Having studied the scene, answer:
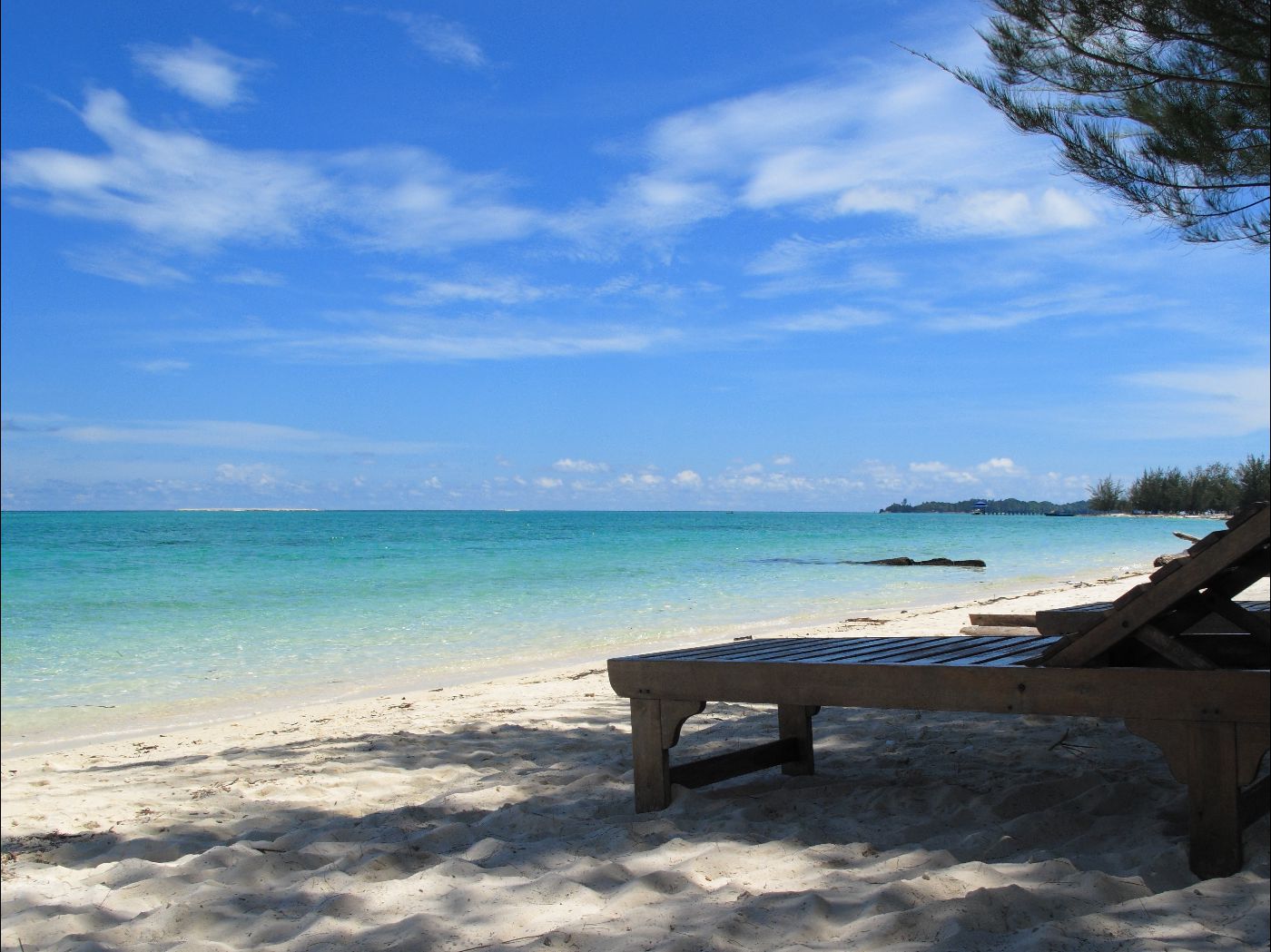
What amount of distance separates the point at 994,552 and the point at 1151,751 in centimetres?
3128

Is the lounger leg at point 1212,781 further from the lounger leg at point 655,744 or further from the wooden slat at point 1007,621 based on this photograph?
the wooden slat at point 1007,621

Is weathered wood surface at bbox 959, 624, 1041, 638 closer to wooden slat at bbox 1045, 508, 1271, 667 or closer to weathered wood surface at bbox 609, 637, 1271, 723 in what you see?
weathered wood surface at bbox 609, 637, 1271, 723

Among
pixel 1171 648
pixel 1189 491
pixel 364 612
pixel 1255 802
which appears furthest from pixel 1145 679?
pixel 1189 491

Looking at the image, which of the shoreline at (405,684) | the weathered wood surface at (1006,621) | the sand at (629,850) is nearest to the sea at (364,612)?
the shoreline at (405,684)

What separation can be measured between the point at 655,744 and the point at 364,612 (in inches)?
508

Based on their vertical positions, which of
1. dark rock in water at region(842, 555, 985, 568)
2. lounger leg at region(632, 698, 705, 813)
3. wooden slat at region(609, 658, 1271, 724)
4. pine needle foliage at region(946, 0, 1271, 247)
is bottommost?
dark rock in water at region(842, 555, 985, 568)

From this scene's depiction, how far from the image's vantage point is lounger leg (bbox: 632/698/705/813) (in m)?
3.43

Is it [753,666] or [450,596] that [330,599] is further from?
[753,666]

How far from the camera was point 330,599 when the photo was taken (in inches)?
696

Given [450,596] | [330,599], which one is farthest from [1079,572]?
[330,599]

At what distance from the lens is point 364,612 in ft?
51.1

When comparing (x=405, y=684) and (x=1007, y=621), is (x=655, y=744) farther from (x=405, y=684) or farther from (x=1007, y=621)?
(x=405, y=684)

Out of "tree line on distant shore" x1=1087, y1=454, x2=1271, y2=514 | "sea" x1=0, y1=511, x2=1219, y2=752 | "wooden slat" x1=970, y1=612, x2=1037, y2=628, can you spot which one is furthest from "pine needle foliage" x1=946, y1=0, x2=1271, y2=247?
"tree line on distant shore" x1=1087, y1=454, x2=1271, y2=514

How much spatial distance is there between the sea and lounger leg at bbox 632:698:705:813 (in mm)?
5092
